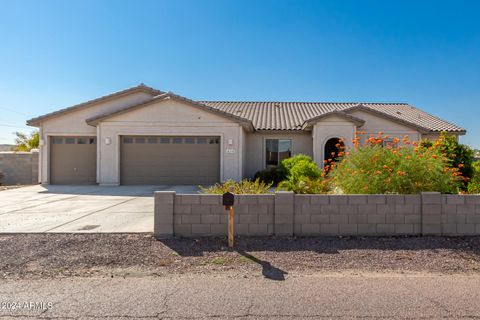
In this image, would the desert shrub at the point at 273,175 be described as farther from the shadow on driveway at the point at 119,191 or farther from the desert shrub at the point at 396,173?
the desert shrub at the point at 396,173

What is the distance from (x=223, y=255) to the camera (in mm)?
4801

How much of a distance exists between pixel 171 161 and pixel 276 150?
20.0ft

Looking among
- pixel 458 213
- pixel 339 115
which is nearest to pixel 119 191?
pixel 339 115

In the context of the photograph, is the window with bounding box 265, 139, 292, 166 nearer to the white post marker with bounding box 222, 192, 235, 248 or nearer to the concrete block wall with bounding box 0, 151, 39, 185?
the white post marker with bounding box 222, 192, 235, 248

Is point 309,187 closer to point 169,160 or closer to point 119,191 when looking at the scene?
point 119,191

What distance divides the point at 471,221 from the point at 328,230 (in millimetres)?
2996

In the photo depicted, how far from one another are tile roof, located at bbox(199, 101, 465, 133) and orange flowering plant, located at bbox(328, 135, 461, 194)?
8429 mm

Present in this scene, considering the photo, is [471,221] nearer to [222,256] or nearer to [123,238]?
[222,256]

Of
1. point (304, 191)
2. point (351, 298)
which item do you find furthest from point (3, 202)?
point (351, 298)

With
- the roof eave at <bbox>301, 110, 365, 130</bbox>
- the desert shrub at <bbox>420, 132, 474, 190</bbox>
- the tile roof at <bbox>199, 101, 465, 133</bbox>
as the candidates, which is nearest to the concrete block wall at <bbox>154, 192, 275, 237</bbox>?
the desert shrub at <bbox>420, 132, 474, 190</bbox>

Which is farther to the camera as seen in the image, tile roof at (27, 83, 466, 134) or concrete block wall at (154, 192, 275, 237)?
tile roof at (27, 83, 466, 134)

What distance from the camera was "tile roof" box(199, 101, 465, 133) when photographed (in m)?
16.2

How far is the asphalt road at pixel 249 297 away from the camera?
10.0ft

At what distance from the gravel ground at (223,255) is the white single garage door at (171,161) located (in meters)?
9.02
